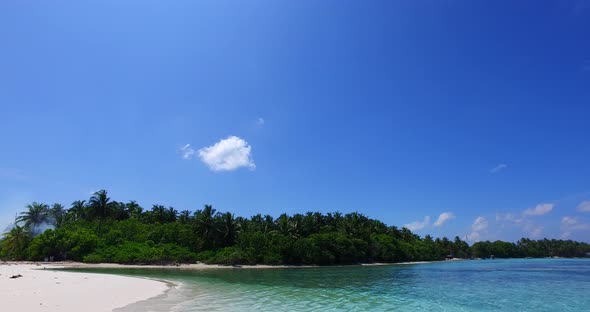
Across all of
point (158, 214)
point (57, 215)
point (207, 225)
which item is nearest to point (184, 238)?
point (207, 225)

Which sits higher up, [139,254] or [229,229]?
[229,229]

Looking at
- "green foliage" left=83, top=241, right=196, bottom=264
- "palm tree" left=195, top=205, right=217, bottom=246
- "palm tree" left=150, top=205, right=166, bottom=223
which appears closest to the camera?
"green foliage" left=83, top=241, right=196, bottom=264

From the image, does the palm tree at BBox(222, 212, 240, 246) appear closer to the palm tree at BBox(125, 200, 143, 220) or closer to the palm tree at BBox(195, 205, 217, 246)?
the palm tree at BBox(195, 205, 217, 246)

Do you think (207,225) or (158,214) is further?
(158,214)

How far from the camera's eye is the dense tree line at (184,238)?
62312 mm

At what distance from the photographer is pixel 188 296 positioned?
23.0m

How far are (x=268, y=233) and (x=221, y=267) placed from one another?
13.2 metres

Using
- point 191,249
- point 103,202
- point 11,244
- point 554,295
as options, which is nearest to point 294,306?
point 554,295

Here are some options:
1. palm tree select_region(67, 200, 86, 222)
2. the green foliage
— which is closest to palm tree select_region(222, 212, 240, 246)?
the green foliage

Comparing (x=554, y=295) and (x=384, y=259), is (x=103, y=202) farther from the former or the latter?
(x=554, y=295)

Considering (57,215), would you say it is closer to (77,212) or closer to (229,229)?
(77,212)

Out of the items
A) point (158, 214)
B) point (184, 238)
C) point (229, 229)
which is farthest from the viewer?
point (158, 214)

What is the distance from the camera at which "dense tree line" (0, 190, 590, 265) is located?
204ft

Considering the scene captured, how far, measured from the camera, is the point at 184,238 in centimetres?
6856
